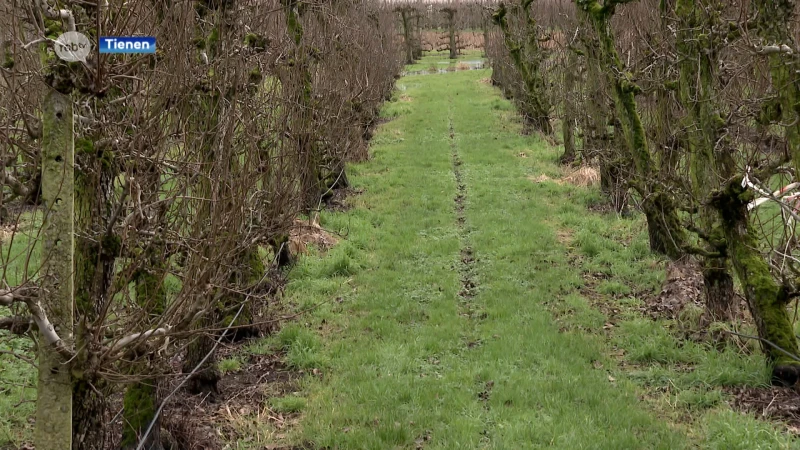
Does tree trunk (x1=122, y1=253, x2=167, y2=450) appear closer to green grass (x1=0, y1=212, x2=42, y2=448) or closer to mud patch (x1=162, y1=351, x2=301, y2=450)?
mud patch (x1=162, y1=351, x2=301, y2=450)

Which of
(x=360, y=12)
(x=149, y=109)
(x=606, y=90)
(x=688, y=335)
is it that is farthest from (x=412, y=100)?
(x=149, y=109)

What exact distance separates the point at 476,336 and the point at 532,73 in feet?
47.8

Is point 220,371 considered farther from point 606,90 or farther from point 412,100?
point 412,100

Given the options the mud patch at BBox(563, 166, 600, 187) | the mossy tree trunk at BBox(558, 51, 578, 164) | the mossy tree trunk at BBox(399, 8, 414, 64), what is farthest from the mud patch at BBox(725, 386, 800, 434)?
the mossy tree trunk at BBox(399, 8, 414, 64)

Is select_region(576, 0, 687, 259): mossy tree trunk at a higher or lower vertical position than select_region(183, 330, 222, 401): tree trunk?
higher

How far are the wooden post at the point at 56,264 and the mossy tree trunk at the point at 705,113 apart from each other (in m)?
5.83

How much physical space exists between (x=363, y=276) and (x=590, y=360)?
3721 mm

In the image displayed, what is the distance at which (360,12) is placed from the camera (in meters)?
17.5

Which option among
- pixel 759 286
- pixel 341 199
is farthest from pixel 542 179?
pixel 759 286

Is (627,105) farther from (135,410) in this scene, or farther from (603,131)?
(135,410)

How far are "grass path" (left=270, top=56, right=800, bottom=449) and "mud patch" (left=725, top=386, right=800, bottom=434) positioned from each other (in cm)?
26

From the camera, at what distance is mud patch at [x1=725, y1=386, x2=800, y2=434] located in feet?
17.4

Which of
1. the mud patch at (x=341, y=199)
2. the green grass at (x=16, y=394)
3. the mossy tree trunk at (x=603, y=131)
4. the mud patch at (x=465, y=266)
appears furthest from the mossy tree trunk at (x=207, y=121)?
the mossy tree trunk at (x=603, y=131)

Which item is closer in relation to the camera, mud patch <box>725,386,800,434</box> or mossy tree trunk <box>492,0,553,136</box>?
mud patch <box>725,386,800,434</box>
